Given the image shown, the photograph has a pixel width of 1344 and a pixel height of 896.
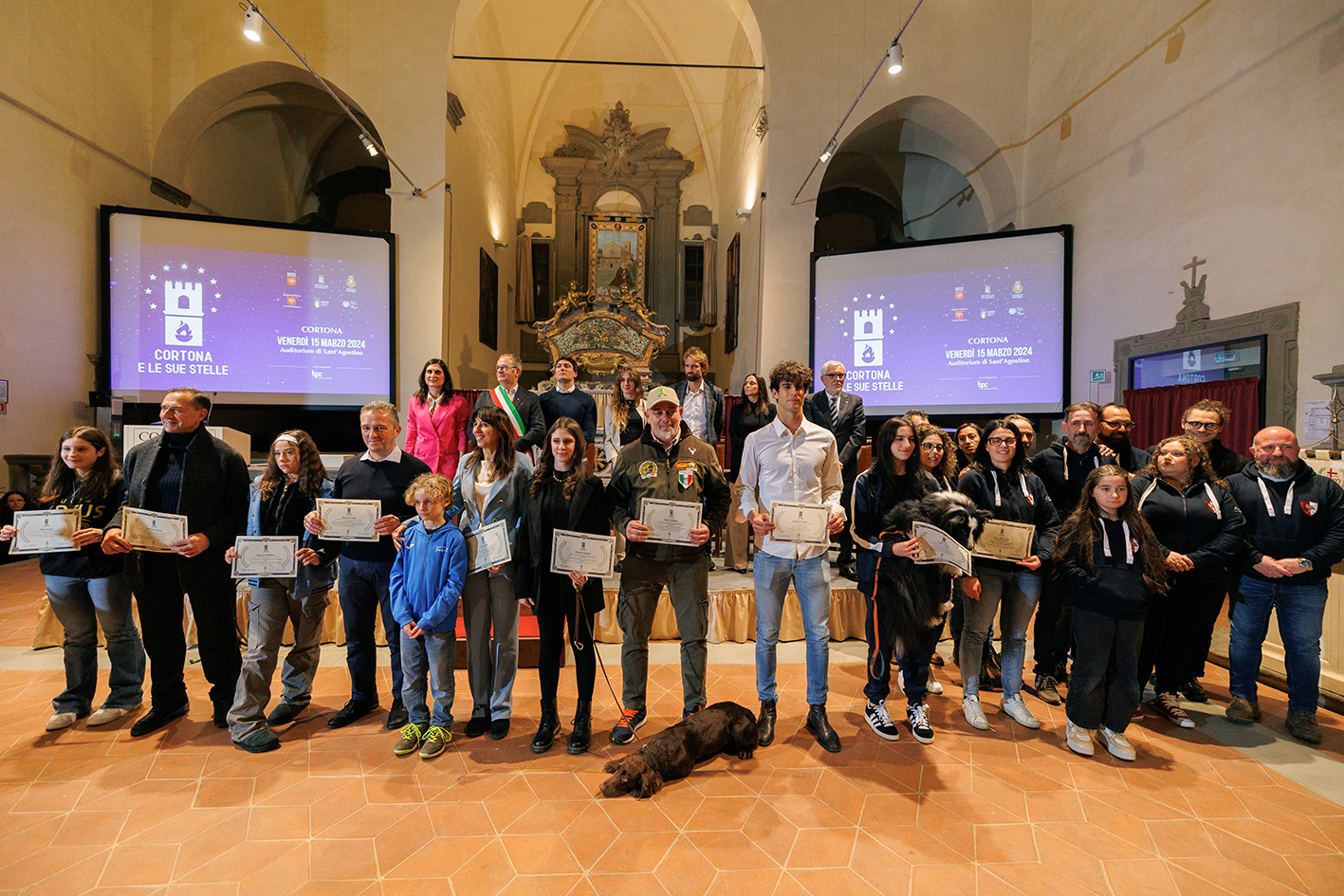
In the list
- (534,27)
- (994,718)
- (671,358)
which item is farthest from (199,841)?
(534,27)

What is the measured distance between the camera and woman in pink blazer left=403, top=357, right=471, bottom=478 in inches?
191

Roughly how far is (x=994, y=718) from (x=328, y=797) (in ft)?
11.7

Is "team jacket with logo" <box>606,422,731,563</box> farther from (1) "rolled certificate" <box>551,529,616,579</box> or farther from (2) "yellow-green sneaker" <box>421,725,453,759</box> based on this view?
(2) "yellow-green sneaker" <box>421,725,453,759</box>

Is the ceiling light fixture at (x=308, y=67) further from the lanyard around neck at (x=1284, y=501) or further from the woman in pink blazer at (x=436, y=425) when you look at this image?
the lanyard around neck at (x=1284, y=501)

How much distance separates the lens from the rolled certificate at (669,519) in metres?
2.71

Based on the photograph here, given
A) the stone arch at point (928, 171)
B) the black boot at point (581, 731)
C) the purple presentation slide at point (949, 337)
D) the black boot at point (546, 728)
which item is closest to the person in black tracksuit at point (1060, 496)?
the black boot at point (581, 731)

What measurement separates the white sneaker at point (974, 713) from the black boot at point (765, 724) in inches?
46.9

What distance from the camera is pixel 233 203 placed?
391 inches

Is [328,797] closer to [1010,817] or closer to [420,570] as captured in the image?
[420,570]

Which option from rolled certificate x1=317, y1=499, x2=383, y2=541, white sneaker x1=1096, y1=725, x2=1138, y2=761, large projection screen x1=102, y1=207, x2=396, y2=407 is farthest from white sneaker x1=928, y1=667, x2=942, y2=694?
large projection screen x1=102, y1=207, x2=396, y2=407

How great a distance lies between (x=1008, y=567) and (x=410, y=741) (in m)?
3.36

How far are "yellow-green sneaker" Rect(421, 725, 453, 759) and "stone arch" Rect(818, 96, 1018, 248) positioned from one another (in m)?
9.09

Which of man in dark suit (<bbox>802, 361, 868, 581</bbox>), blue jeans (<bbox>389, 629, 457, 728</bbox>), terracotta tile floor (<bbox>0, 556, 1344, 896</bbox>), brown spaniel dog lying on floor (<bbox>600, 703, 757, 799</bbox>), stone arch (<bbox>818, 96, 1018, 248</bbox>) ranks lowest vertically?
terracotta tile floor (<bbox>0, 556, 1344, 896</bbox>)

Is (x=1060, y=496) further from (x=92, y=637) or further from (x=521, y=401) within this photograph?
(x=92, y=637)
